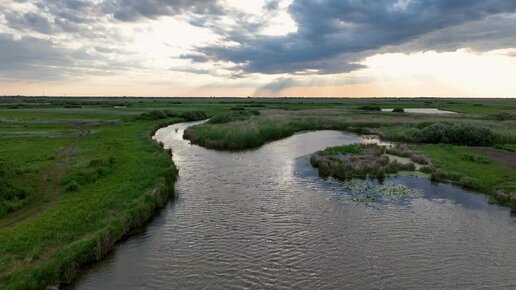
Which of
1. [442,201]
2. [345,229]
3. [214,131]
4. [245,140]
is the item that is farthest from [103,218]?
[214,131]

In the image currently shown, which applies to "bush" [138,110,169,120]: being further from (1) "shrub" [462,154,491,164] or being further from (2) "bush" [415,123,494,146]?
(1) "shrub" [462,154,491,164]

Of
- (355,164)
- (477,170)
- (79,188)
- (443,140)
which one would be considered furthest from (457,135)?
(79,188)

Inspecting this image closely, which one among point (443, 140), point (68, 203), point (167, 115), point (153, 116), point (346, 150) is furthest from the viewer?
point (167, 115)

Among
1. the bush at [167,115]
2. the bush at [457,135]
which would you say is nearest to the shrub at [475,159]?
the bush at [457,135]

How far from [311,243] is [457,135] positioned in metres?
44.6

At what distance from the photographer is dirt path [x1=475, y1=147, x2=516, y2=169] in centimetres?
4097

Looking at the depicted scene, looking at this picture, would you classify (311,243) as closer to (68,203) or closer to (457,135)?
(68,203)

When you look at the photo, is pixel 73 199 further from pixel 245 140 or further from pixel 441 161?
pixel 441 161

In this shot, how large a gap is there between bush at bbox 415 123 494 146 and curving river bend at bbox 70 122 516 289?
2631 centimetres

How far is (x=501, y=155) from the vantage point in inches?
1794

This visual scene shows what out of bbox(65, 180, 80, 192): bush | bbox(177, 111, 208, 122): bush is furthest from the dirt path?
bbox(177, 111, 208, 122): bush

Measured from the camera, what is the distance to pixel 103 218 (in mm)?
23484

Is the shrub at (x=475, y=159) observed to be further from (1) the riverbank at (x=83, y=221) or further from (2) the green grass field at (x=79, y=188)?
(1) the riverbank at (x=83, y=221)

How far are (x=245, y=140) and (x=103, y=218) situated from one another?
3624cm
